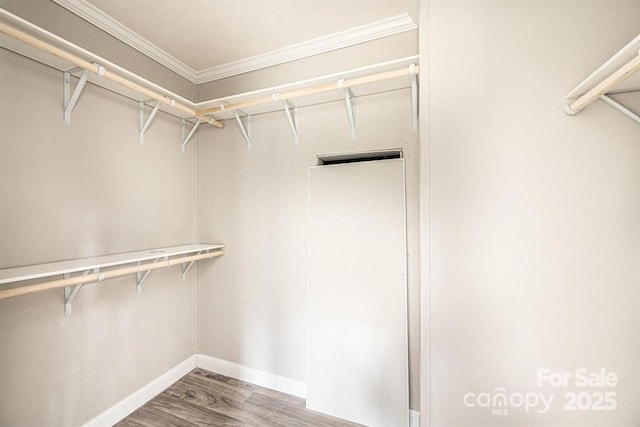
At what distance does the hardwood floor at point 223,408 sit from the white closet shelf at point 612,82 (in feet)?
7.16

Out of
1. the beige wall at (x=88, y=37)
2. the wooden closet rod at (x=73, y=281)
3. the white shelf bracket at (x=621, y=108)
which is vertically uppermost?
the beige wall at (x=88, y=37)

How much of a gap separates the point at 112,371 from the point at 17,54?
1.97 m

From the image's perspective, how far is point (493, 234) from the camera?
105cm

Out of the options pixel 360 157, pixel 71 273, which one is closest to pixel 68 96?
pixel 71 273

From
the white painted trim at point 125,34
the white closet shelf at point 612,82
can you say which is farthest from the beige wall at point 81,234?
the white closet shelf at point 612,82

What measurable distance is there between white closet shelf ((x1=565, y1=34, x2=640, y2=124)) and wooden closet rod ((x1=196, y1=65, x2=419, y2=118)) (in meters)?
0.78

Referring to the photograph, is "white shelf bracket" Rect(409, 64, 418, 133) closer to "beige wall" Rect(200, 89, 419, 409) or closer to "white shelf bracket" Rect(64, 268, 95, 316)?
"beige wall" Rect(200, 89, 419, 409)

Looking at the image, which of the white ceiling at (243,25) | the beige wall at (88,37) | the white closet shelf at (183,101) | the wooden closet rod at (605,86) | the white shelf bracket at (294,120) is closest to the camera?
the wooden closet rod at (605,86)

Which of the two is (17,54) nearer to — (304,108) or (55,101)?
(55,101)

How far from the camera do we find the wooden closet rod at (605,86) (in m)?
0.71

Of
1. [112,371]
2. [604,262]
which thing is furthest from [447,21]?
[112,371]

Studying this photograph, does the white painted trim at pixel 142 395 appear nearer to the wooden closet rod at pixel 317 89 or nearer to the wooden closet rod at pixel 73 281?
the wooden closet rod at pixel 73 281

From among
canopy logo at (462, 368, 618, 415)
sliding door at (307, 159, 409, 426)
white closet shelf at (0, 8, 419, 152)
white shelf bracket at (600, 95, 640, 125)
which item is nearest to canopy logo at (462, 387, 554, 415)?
canopy logo at (462, 368, 618, 415)

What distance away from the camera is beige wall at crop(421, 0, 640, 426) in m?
0.93
